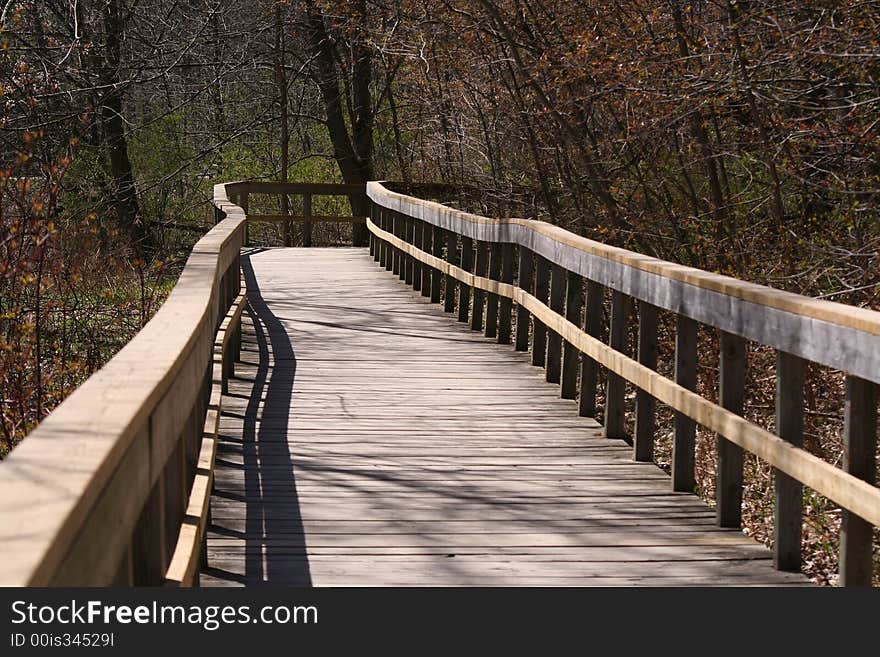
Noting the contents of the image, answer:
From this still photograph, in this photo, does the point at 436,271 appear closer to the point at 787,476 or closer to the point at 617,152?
the point at 617,152

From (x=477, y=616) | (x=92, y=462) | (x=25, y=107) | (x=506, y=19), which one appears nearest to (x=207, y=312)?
(x=477, y=616)

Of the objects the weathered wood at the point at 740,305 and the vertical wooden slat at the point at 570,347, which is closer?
the weathered wood at the point at 740,305

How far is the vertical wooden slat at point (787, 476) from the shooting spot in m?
4.58

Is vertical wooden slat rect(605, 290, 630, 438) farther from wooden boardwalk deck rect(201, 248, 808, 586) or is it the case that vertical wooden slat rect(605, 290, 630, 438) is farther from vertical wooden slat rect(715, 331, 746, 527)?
vertical wooden slat rect(715, 331, 746, 527)

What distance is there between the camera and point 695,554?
16.4 ft

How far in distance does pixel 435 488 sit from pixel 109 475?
151 inches

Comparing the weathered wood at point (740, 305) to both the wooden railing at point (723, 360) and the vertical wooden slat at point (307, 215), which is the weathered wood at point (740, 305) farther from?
the vertical wooden slat at point (307, 215)

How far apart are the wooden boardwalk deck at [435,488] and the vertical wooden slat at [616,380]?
119 millimetres

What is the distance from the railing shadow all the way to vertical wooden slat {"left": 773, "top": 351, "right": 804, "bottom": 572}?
169 centimetres

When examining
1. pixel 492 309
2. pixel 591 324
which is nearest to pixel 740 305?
pixel 591 324

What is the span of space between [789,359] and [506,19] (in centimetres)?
1207

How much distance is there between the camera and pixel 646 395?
653 cm

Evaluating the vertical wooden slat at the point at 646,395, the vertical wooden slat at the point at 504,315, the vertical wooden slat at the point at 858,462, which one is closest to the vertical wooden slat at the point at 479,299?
the vertical wooden slat at the point at 504,315

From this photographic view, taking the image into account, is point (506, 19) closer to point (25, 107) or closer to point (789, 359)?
point (25, 107)
